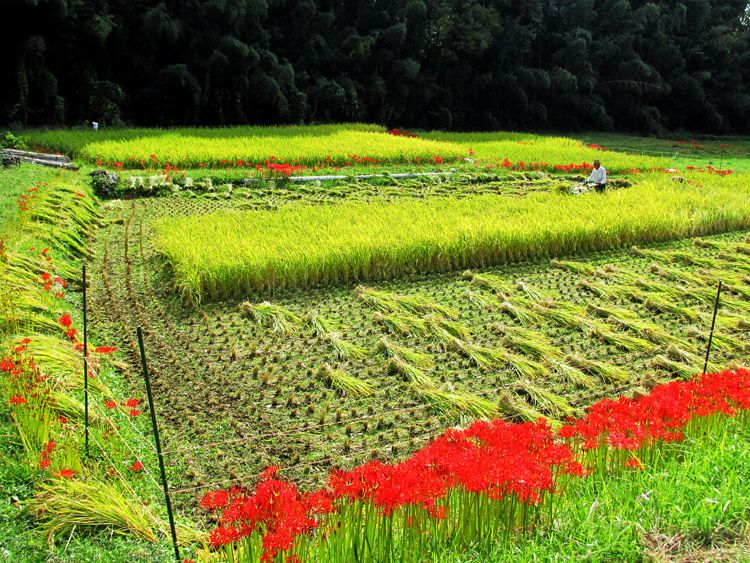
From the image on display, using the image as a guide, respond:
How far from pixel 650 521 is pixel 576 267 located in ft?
16.8

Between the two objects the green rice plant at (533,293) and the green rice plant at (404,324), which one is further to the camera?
the green rice plant at (533,293)

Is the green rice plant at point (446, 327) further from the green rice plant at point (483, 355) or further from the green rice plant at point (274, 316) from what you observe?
the green rice plant at point (274, 316)

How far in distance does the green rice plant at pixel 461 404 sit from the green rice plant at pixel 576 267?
354cm

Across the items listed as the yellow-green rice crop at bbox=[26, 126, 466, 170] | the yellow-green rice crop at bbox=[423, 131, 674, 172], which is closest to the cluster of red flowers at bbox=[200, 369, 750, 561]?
the yellow-green rice crop at bbox=[26, 126, 466, 170]

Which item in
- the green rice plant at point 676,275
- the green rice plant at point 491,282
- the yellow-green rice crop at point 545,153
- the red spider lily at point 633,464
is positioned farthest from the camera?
the yellow-green rice crop at point 545,153

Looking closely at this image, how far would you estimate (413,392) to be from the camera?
436 cm

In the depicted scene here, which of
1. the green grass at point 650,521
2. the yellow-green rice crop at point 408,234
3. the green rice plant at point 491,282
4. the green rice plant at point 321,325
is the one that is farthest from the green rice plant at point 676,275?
the green grass at point 650,521

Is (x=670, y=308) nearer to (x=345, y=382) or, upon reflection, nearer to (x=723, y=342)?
(x=723, y=342)

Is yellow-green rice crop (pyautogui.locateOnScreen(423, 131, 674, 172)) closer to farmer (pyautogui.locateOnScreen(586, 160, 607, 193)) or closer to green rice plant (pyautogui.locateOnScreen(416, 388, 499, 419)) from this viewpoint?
farmer (pyautogui.locateOnScreen(586, 160, 607, 193))

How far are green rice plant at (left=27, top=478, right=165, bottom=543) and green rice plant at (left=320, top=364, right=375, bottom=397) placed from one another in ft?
5.81

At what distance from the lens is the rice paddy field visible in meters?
2.56

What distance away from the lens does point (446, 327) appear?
549 centimetres

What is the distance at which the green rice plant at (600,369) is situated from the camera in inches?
184

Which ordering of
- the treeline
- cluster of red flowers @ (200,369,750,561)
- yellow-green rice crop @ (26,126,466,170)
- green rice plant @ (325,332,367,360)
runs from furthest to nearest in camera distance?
the treeline
yellow-green rice crop @ (26,126,466,170)
green rice plant @ (325,332,367,360)
cluster of red flowers @ (200,369,750,561)
